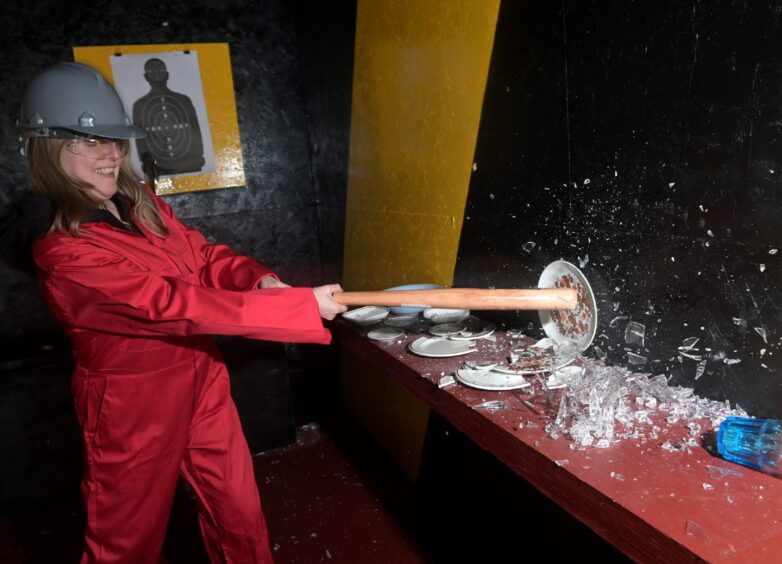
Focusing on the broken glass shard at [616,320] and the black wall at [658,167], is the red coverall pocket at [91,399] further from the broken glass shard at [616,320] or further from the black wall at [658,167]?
the broken glass shard at [616,320]

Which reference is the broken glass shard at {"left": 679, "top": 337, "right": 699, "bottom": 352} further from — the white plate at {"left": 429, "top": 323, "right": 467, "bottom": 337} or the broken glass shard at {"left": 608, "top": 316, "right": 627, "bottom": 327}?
the white plate at {"left": 429, "top": 323, "right": 467, "bottom": 337}

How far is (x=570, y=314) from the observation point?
213cm

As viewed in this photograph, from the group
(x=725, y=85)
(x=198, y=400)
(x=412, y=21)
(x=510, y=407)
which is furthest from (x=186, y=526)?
(x=725, y=85)

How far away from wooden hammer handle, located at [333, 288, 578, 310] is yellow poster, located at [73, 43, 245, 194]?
2303 mm

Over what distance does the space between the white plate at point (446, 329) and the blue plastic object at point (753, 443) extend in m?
1.21

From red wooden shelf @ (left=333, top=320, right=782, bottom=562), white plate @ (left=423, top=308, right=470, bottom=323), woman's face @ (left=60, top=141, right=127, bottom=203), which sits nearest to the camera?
red wooden shelf @ (left=333, top=320, right=782, bottom=562)

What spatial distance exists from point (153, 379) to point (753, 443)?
75.9 inches

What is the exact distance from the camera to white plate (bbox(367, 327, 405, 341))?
2554 mm

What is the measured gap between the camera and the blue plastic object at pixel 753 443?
1.35 meters

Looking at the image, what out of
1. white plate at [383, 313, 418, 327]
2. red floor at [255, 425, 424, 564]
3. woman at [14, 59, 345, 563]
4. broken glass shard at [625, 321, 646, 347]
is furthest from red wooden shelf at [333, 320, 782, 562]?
red floor at [255, 425, 424, 564]

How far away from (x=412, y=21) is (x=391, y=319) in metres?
1.48

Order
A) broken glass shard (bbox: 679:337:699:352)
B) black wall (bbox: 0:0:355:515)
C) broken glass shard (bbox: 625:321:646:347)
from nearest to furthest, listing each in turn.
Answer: broken glass shard (bbox: 679:337:699:352) < broken glass shard (bbox: 625:321:646:347) < black wall (bbox: 0:0:355:515)

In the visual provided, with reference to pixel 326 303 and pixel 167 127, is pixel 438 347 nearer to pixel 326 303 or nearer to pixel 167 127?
pixel 326 303

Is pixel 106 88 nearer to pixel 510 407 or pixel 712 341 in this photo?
pixel 510 407
